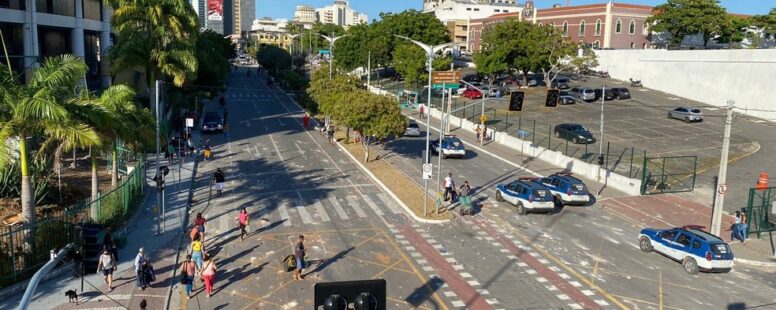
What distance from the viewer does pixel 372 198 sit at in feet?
106

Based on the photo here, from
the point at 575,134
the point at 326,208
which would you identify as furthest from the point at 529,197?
the point at 575,134

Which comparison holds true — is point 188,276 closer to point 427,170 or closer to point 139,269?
point 139,269

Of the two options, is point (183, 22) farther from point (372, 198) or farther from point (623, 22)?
point (623, 22)

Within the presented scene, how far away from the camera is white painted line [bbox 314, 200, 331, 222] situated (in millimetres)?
28016

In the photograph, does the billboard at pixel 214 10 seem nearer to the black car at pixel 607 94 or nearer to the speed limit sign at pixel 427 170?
the black car at pixel 607 94

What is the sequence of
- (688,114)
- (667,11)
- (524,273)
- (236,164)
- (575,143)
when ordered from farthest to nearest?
1. (667,11)
2. (688,114)
3. (575,143)
4. (236,164)
5. (524,273)

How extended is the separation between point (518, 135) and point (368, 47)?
53929 millimetres

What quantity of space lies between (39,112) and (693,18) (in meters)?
87.1

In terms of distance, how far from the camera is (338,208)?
1178 inches

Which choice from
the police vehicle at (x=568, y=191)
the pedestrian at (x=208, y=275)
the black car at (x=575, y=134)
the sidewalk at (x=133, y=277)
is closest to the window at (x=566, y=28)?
the black car at (x=575, y=134)

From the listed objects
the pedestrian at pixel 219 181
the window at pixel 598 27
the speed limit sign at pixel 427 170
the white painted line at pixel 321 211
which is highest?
the window at pixel 598 27

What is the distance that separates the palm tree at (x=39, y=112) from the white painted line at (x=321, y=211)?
11.3 m

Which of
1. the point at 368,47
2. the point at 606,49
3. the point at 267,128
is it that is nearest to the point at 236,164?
the point at 267,128

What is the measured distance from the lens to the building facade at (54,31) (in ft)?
131
